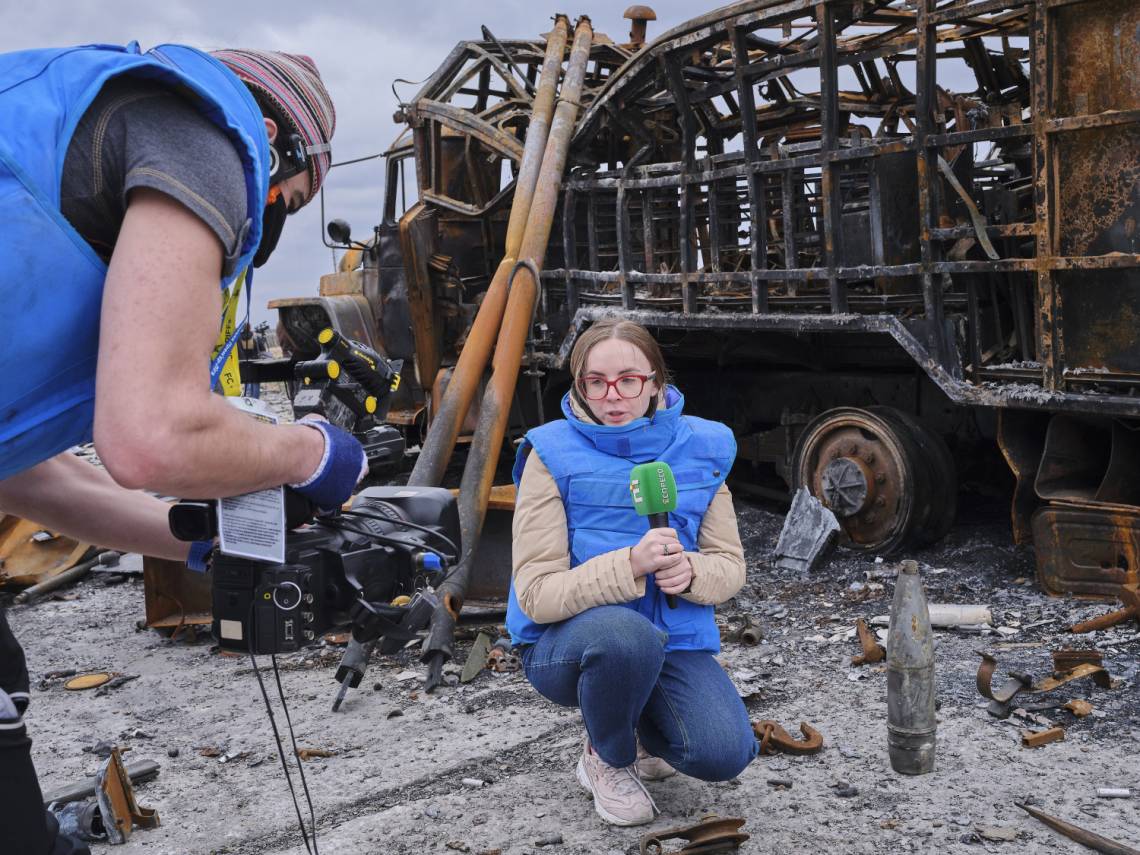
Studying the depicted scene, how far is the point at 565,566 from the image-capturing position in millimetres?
3398

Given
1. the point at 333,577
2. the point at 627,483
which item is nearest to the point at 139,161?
the point at 333,577

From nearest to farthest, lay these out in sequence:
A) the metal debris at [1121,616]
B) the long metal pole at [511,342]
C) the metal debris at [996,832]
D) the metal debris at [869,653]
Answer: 1. the metal debris at [996,832]
2. the metal debris at [869,653]
3. the metal debris at [1121,616]
4. the long metal pole at [511,342]

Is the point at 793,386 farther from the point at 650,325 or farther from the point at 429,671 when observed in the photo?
the point at 429,671

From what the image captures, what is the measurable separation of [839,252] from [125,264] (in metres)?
5.02

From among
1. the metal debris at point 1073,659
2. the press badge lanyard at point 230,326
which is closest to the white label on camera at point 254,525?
the press badge lanyard at point 230,326

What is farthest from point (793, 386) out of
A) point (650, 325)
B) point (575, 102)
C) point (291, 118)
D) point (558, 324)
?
point (291, 118)

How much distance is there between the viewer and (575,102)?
26.8 ft

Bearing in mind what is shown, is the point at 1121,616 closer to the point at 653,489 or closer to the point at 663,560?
the point at 663,560

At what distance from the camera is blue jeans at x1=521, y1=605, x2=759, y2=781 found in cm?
323

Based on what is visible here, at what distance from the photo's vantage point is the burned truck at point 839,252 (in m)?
5.29

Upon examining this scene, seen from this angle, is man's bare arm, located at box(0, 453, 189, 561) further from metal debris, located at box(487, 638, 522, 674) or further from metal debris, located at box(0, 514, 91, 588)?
metal debris, located at box(0, 514, 91, 588)

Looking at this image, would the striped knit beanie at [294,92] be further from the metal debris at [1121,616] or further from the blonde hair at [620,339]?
the metal debris at [1121,616]

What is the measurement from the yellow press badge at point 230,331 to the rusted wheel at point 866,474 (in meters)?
3.60

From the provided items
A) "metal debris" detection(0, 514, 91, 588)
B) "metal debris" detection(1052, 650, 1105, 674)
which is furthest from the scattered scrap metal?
"metal debris" detection(0, 514, 91, 588)
